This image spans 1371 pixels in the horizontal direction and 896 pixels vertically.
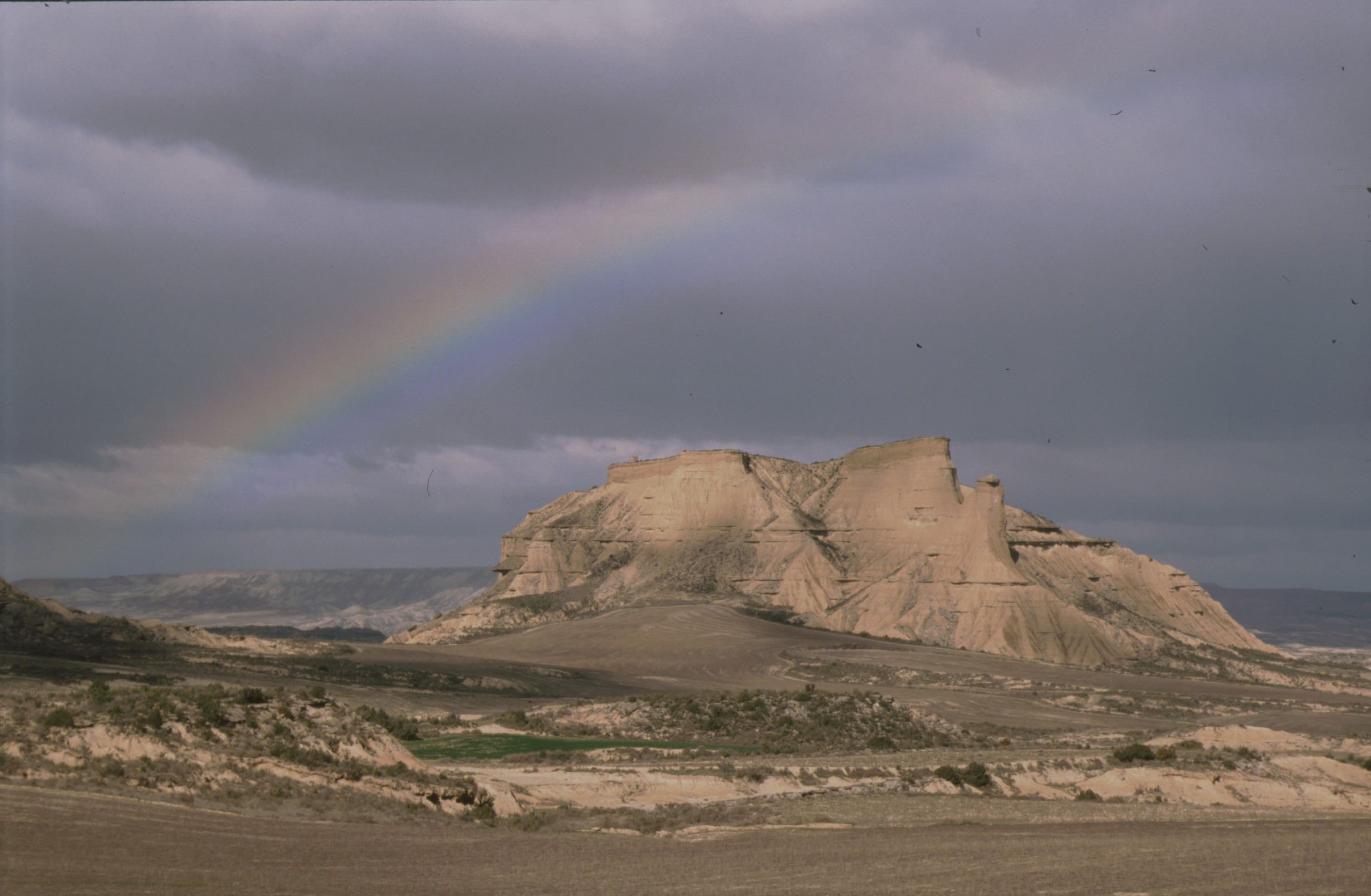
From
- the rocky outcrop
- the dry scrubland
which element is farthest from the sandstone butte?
the dry scrubland

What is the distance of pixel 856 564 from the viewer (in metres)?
128

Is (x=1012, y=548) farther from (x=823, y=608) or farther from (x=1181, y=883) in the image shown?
(x=1181, y=883)

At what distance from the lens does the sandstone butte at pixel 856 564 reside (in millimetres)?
110375

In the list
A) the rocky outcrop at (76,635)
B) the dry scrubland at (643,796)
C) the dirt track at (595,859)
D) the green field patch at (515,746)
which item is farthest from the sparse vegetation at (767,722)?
the rocky outcrop at (76,635)

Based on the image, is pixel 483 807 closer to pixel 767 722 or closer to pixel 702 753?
pixel 702 753

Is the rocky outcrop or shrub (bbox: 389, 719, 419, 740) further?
the rocky outcrop

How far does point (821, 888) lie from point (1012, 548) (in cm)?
11929

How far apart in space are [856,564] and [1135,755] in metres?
91.0

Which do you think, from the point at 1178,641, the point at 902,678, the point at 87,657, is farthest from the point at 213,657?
the point at 1178,641

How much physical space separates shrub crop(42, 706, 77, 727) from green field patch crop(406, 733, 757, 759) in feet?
46.4

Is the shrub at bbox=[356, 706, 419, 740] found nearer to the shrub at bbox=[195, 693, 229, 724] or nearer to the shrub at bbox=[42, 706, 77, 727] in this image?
the shrub at bbox=[195, 693, 229, 724]

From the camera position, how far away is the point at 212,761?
23.5 meters

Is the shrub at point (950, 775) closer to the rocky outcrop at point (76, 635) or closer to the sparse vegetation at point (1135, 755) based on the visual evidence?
the sparse vegetation at point (1135, 755)

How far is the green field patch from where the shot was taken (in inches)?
1522
